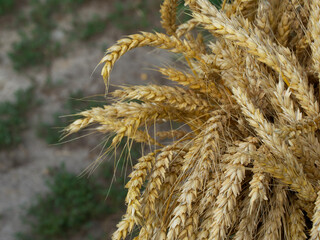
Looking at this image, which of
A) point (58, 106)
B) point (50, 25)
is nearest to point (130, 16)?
point (50, 25)

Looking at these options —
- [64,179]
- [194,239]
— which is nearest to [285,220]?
[194,239]

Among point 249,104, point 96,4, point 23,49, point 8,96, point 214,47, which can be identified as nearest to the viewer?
point 249,104

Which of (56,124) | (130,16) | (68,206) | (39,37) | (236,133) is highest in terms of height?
(39,37)

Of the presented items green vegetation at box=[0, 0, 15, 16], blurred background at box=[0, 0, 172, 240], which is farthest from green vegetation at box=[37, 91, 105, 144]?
green vegetation at box=[0, 0, 15, 16]

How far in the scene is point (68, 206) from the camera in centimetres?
218

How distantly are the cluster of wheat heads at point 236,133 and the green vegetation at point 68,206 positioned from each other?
1359 millimetres

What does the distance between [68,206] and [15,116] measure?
0.75 m

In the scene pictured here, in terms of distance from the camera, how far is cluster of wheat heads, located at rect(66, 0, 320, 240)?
670mm

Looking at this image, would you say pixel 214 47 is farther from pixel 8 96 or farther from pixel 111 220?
pixel 8 96

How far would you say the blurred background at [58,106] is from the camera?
214 centimetres

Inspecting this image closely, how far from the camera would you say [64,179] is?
88.4 inches

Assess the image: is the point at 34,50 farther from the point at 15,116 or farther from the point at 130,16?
the point at 130,16

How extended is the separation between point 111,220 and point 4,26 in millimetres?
1781

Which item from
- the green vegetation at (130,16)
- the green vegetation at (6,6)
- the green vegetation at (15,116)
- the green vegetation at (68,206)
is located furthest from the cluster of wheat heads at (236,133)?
the green vegetation at (6,6)
